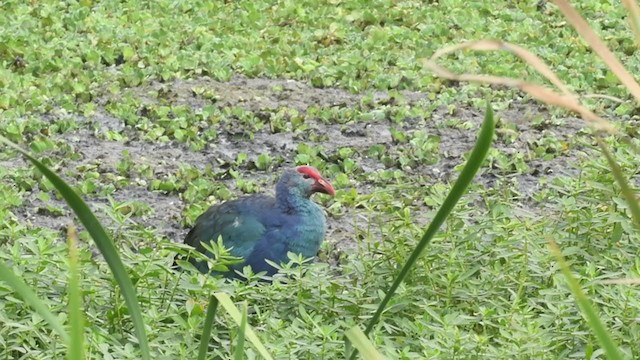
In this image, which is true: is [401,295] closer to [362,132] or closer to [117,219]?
[117,219]

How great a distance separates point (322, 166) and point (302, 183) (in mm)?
1057

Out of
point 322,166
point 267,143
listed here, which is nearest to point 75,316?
point 322,166

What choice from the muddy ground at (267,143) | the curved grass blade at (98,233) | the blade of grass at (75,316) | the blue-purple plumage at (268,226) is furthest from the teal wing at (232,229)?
the blade of grass at (75,316)

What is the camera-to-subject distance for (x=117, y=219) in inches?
137

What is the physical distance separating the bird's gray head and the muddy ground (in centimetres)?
38

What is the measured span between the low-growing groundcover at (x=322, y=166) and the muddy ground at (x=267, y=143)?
0.05ft

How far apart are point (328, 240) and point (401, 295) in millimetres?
1824

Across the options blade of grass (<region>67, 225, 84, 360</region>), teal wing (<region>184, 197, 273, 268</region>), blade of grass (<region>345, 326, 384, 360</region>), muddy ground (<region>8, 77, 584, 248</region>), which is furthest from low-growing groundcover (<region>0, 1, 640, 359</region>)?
blade of grass (<region>67, 225, 84, 360</region>)

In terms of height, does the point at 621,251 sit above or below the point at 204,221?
above

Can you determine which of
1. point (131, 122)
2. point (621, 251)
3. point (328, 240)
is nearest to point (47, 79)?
point (131, 122)

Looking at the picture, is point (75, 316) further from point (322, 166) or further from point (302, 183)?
point (322, 166)

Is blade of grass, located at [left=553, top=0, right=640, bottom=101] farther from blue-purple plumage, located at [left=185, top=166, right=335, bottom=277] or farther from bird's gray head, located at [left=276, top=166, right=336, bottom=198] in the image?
bird's gray head, located at [left=276, top=166, right=336, bottom=198]

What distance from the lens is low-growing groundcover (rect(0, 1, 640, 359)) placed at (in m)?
3.21

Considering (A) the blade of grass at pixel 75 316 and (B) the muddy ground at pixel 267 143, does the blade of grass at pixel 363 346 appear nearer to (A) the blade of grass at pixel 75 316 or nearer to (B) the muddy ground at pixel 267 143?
(A) the blade of grass at pixel 75 316
